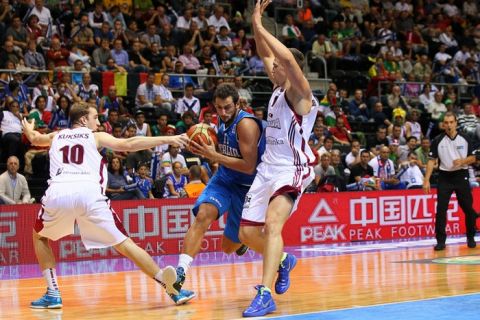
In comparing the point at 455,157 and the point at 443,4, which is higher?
the point at 443,4

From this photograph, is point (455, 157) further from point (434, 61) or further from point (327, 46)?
point (434, 61)

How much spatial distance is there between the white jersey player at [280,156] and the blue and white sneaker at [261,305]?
296mm

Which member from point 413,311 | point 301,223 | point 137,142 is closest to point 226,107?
point 137,142

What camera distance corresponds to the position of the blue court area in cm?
670

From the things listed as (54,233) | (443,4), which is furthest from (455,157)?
(443,4)

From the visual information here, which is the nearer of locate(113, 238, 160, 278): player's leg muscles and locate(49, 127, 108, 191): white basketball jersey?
Result: locate(113, 238, 160, 278): player's leg muscles

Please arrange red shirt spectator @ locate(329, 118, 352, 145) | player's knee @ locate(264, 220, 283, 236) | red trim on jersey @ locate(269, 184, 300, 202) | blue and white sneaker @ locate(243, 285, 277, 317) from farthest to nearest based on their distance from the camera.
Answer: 1. red shirt spectator @ locate(329, 118, 352, 145)
2. red trim on jersey @ locate(269, 184, 300, 202)
3. player's knee @ locate(264, 220, 283, 236)
4. blue and white sneaker @ locate(243, 285, 277, 317)

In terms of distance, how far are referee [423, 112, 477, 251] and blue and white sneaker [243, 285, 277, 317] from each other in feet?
23.0

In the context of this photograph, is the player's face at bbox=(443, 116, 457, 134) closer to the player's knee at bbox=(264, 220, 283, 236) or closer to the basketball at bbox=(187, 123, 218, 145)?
the basketball at bbox=(187, 123, 218, 145)

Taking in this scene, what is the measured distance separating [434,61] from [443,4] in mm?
3424

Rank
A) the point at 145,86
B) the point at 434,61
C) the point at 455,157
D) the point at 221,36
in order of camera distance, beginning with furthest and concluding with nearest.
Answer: the point at 434,61 → the point at 221,36 → the point at 145,86 → the point at 455,157

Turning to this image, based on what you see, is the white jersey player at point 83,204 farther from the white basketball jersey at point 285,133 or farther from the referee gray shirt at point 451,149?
the referee gray shirt at point 451,149

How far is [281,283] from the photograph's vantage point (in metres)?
7.96

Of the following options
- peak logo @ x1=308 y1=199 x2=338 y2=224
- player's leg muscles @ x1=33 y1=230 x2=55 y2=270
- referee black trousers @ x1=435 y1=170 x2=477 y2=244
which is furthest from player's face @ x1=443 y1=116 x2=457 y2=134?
player's leg muscles @ x1=33 y1=230 x2=55 y2=270
